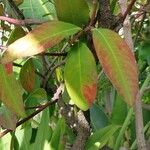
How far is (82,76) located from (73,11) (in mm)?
88

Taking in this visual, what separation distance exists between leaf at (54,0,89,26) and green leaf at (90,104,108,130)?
0.39 metres

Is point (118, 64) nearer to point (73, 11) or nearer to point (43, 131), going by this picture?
point (73, 11)

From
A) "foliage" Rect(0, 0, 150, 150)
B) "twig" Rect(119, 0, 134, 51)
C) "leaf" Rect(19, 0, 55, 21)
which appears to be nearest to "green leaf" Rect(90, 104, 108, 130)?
"foliage" Rect(0, 0, 150, 150)

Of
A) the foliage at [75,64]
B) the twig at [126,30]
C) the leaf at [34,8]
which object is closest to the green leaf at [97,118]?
the foliage at [75,64]

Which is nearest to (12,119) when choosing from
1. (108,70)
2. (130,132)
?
(108,70)

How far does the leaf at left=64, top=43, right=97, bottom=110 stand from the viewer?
0.44 m

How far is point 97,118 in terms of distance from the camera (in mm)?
834

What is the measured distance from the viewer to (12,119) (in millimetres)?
541

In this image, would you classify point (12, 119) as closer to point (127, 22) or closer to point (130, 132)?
point (127, 22)

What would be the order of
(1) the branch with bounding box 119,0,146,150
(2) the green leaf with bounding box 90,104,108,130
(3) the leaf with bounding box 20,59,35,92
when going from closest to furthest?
(1) the branch with bounding box 119,0,146,150 < (3) the leaf with bounding box 20,59,35,92 < (2) the green leaf with bounding box 90,104,108,130

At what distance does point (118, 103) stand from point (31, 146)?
19 cm

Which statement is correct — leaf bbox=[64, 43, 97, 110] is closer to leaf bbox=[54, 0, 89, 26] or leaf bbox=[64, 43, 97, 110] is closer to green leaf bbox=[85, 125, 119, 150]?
leaf bbox=[54, 0, 89, 26]

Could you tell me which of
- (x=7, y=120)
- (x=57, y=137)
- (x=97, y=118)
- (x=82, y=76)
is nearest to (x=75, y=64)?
(x=82, y=76)

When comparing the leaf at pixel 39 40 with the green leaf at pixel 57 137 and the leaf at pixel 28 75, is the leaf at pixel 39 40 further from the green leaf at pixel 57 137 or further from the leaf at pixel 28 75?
the green leaf at pixel 57 137
